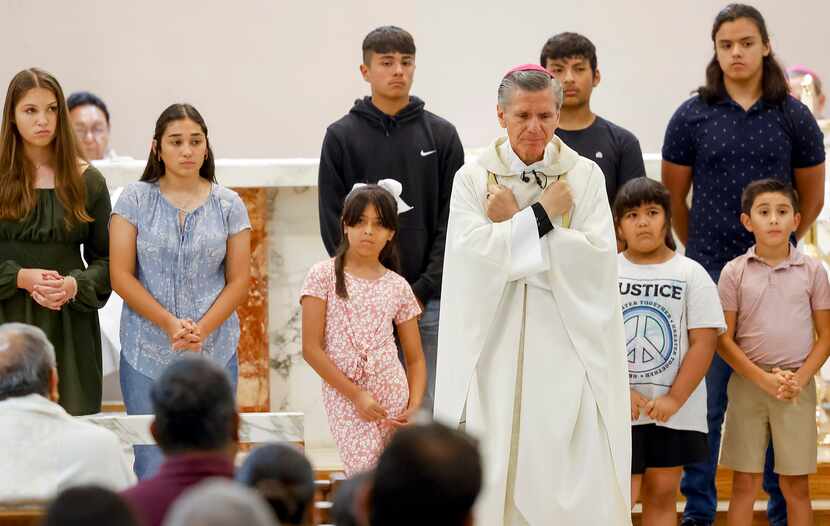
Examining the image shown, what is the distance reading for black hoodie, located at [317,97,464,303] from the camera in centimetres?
548

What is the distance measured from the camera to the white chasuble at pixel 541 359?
174 inches

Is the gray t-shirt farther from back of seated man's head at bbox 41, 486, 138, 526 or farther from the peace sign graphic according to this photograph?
back of seated man's head at bbox 41, 486, 138, 526

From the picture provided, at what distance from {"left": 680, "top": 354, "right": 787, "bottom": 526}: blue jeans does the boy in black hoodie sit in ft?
3.58

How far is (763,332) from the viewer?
5.28m

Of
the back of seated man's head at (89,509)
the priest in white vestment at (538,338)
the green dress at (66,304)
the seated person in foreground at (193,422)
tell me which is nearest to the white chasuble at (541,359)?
the priest in white vestment at (538,338)

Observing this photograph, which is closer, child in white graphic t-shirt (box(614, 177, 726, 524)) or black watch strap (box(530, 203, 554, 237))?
black watch strap (box(530, 203, 554, 237))

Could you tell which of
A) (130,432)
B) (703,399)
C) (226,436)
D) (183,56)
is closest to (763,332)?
(703,399)

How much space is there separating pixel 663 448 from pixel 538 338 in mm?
889

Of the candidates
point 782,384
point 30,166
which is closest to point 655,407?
point 782,384

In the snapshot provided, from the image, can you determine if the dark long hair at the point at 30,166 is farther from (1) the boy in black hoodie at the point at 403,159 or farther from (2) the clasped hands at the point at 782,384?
(2) the clasped hands at the point at 782,384

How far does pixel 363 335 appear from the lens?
5.05 m

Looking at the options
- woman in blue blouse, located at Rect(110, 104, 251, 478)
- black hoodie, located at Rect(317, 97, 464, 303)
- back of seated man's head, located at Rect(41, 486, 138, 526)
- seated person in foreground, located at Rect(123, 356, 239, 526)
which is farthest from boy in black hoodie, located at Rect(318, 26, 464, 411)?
back of seated man's head, located at Rect(41, 486, 138, 526)

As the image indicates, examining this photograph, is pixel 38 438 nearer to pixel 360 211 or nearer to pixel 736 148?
pixel 360 211

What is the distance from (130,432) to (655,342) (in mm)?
1937
